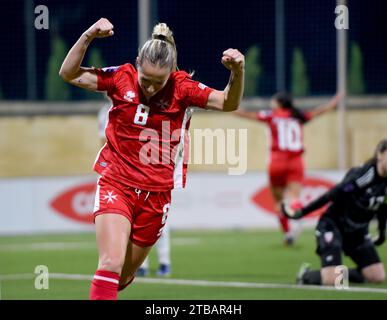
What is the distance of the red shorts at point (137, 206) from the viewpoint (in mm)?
6973

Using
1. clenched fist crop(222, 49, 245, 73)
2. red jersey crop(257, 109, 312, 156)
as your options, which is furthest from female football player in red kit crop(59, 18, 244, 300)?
red jersey crop(257, 109, 312, 156)

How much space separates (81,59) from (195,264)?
6190 mm

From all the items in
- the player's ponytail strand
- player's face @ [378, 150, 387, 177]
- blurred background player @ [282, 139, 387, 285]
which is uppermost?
the player's ponytail strand

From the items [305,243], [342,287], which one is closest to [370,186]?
[342,287]

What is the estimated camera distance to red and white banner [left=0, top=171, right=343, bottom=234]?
60.1ft

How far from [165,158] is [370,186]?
3.55 m

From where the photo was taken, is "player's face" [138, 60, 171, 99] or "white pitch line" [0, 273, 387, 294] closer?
"player's face" [138, 60, 171, 99]

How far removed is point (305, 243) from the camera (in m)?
15.9

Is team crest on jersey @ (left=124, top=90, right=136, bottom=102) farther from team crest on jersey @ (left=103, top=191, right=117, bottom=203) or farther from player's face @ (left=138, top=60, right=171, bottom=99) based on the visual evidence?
team crest on jersey @ (left=103, top=191, right=117, bottom=203)

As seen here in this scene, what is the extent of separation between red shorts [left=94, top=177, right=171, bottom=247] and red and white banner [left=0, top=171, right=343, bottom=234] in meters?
10.9

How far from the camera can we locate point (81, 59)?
23.0 ft

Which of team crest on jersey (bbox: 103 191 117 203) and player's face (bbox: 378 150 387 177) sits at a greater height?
player's face (bbox: 378 150 387 177)

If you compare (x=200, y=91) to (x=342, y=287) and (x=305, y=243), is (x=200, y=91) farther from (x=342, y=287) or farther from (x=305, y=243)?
(x=305, y=243)

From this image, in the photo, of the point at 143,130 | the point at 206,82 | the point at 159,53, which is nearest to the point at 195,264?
the point at 143,130
